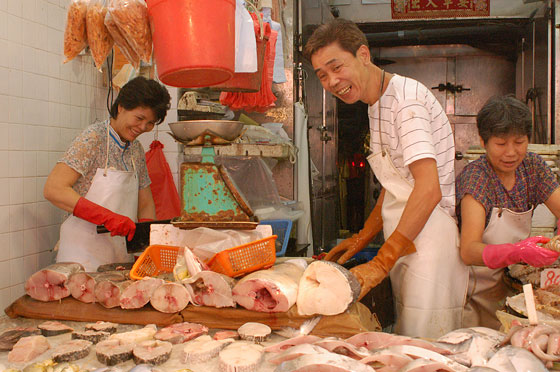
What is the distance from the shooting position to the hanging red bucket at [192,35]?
236 centimetres

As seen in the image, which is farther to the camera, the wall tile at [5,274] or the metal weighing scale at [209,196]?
the wall tile at [5,274]

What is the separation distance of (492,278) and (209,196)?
1772 mm

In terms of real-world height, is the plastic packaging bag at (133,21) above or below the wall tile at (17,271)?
above

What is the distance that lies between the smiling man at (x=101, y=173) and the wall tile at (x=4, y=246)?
435 millimetres

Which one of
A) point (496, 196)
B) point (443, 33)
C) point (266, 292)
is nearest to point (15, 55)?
point (266, 292)

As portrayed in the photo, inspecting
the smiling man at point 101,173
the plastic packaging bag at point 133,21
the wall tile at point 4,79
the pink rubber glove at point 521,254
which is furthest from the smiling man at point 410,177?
the wall tile at point 4,79

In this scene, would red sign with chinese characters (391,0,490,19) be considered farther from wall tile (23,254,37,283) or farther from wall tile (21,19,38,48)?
wall tile (23,254,37,283)

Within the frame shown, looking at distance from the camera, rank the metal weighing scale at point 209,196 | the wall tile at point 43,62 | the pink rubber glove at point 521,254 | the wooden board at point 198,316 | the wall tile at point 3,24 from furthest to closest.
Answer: the wall tile at point 43,62 → the wall tile at point 3,24 → the metal weighing scale at point 209,196 → the pink rubber glove at point 521,254 → the wooden board at point 198,316

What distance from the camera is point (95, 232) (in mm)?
3688

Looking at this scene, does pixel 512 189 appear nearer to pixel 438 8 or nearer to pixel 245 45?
pixel 245 45

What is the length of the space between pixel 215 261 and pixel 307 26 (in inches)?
183

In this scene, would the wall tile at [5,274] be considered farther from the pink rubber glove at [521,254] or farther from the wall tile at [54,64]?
the pink rubber glove at [521,254]

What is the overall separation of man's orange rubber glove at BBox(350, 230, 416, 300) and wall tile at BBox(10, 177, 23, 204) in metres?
2.84

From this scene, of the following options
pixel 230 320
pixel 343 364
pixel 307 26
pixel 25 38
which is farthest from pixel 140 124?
pixel 307 26
